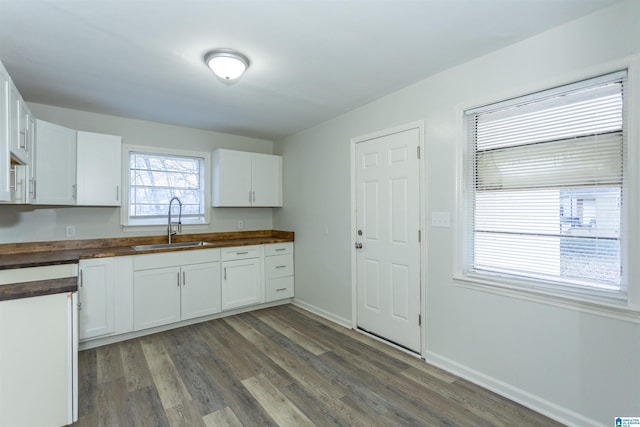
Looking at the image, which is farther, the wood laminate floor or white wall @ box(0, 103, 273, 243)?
white wall @ box(0, 103, 273, 243)

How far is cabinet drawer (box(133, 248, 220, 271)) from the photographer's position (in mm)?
3193

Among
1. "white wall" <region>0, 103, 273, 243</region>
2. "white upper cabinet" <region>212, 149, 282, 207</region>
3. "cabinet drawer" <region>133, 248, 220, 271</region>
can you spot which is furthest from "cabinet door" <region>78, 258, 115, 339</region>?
"white upper cabinet" <region>212, 149, 282, 207</region>

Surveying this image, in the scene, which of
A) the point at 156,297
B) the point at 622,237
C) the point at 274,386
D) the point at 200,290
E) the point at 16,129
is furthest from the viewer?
the point at 200,290

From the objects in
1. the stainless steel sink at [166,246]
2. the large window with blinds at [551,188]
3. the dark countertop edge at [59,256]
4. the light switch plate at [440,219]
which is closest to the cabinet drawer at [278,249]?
the dark countertop edge at [59,256]

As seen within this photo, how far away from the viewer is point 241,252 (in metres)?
3.92

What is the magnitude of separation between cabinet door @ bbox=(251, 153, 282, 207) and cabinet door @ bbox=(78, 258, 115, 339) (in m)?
1.95

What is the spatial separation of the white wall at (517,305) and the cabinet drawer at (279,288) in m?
1.09

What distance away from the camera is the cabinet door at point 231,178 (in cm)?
408

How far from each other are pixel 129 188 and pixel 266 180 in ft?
5.64

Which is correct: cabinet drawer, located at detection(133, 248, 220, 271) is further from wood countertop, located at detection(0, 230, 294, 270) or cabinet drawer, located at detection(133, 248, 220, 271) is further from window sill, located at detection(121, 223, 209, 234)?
window sill, located at detection(121, 223, 209, 234)

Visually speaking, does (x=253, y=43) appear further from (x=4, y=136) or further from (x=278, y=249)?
(x=278, y=249)

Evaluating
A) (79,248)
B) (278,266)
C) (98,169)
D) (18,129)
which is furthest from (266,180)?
(18,129)

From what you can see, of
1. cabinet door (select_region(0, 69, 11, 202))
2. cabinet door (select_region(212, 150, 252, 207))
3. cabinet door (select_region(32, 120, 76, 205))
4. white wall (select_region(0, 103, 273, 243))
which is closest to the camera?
cabinet door (select_region(0, 69, 11, 202))

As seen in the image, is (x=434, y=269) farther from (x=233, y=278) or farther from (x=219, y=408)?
(x=233, y=278)
